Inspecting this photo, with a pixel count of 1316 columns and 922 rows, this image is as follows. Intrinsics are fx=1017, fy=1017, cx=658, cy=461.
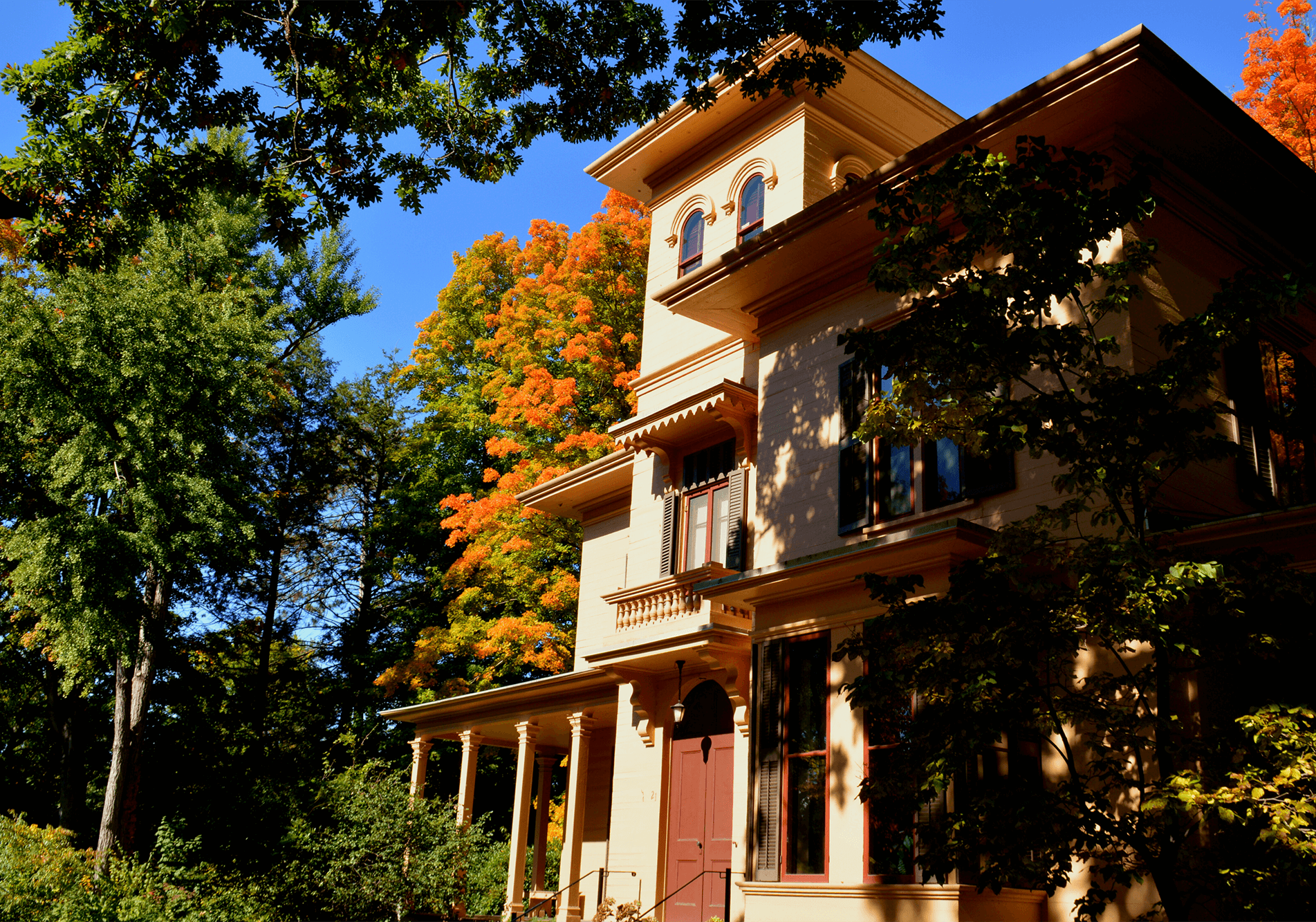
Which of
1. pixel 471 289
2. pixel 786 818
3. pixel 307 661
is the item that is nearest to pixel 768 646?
pixel 786 818

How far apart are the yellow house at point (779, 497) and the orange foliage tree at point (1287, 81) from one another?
29.2ft

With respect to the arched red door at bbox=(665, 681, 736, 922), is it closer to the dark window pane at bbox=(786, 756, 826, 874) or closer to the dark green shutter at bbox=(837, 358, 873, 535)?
the dark window pane at bbox=(786, 756, 826, 874)

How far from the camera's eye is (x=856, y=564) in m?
10.5

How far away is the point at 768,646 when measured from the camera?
11711 millimetres

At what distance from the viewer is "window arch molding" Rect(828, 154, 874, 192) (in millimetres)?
15680

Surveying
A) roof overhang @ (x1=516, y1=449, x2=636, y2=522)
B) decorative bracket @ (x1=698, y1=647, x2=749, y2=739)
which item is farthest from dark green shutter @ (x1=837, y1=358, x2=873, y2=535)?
roof overhang @ (x1=516, y1=449, x2=636, y2=522)

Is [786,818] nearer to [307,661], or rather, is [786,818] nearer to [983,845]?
[983,845]

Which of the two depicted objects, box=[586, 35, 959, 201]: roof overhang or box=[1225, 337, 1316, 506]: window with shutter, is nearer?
box=[1225, 337, 1316, 506]: window with shutter

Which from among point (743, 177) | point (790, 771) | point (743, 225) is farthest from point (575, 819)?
point (743, 177)

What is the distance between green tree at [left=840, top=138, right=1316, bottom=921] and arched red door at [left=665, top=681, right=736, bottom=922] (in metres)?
6.29

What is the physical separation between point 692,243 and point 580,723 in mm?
8303

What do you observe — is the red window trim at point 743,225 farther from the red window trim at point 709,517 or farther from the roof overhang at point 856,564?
the roof overhang at point 856,564

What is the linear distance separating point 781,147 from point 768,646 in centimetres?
814

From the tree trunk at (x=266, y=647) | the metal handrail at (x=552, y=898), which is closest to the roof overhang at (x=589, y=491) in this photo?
the metal handrail at (x=552, y=898)
